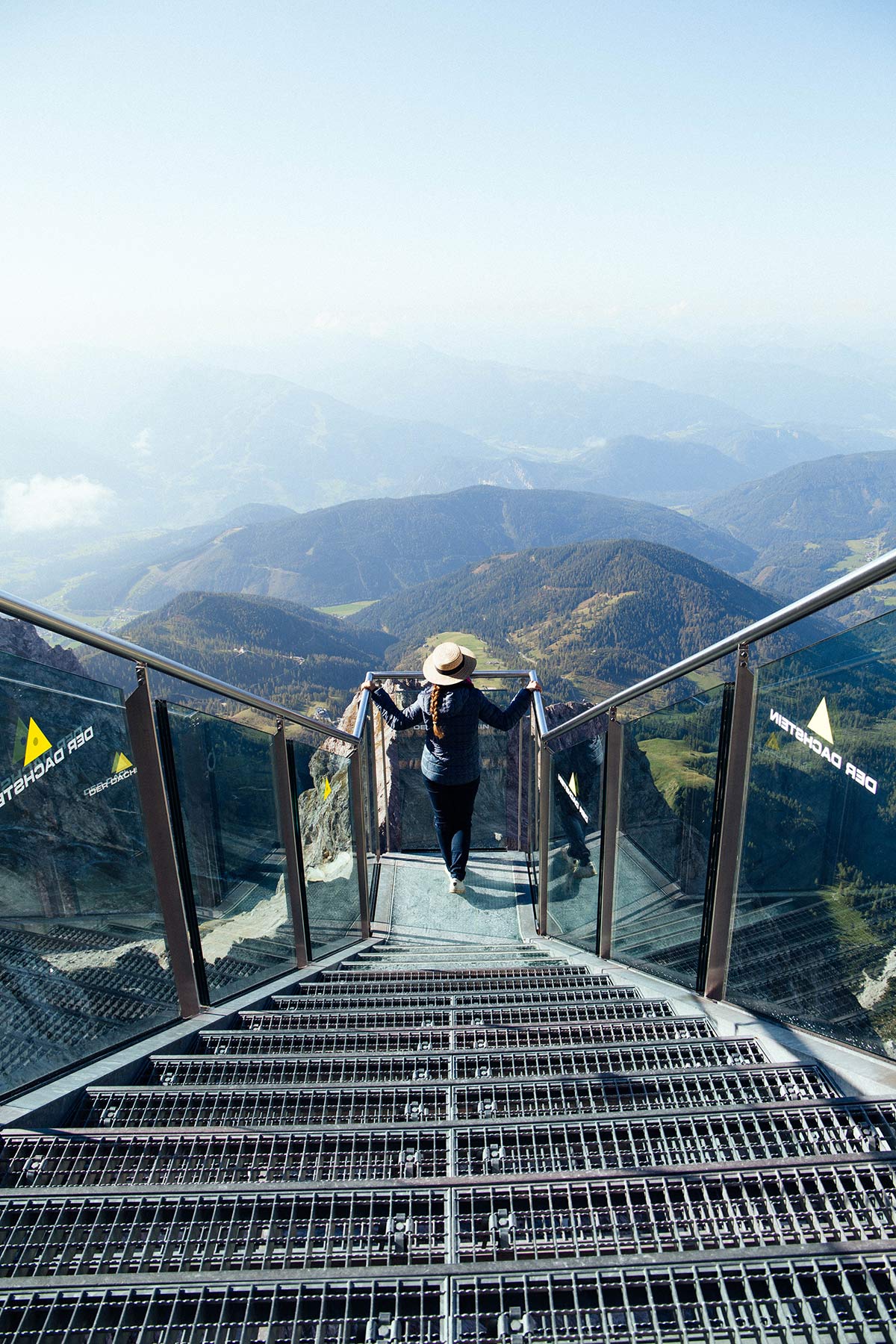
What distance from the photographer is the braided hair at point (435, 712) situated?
4664mm

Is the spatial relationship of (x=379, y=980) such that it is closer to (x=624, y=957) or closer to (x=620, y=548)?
(x=624, y=957)

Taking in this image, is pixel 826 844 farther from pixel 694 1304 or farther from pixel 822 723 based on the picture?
pixel 694 1304

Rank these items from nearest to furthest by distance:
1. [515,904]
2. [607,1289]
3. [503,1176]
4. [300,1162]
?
[607,1289], [503,1176], [300,1162], [515,904]

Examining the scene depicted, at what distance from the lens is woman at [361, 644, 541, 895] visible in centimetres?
467

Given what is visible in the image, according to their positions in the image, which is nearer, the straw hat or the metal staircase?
the metal staircase

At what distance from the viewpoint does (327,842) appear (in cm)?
432

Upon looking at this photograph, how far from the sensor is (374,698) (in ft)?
16.8

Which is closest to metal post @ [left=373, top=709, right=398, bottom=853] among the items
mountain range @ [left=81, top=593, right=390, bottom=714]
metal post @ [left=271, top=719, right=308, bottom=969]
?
metal post @ [left=271, top=719, right=308, bottom=969]

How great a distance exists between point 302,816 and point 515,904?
2446 millimetres

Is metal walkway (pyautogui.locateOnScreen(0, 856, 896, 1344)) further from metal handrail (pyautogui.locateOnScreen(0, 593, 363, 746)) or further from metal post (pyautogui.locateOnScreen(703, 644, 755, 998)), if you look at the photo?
metal handrail (pyautogui.locateOnScreen(0, 593, 363, 746))

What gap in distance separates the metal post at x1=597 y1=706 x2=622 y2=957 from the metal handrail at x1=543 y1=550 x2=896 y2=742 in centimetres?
30

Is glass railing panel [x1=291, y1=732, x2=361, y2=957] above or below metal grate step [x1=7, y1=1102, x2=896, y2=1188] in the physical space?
below

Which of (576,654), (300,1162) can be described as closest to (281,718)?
(300,1162)

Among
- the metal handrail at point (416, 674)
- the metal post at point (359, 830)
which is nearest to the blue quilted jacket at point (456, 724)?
the metal post at point (359, 830)
